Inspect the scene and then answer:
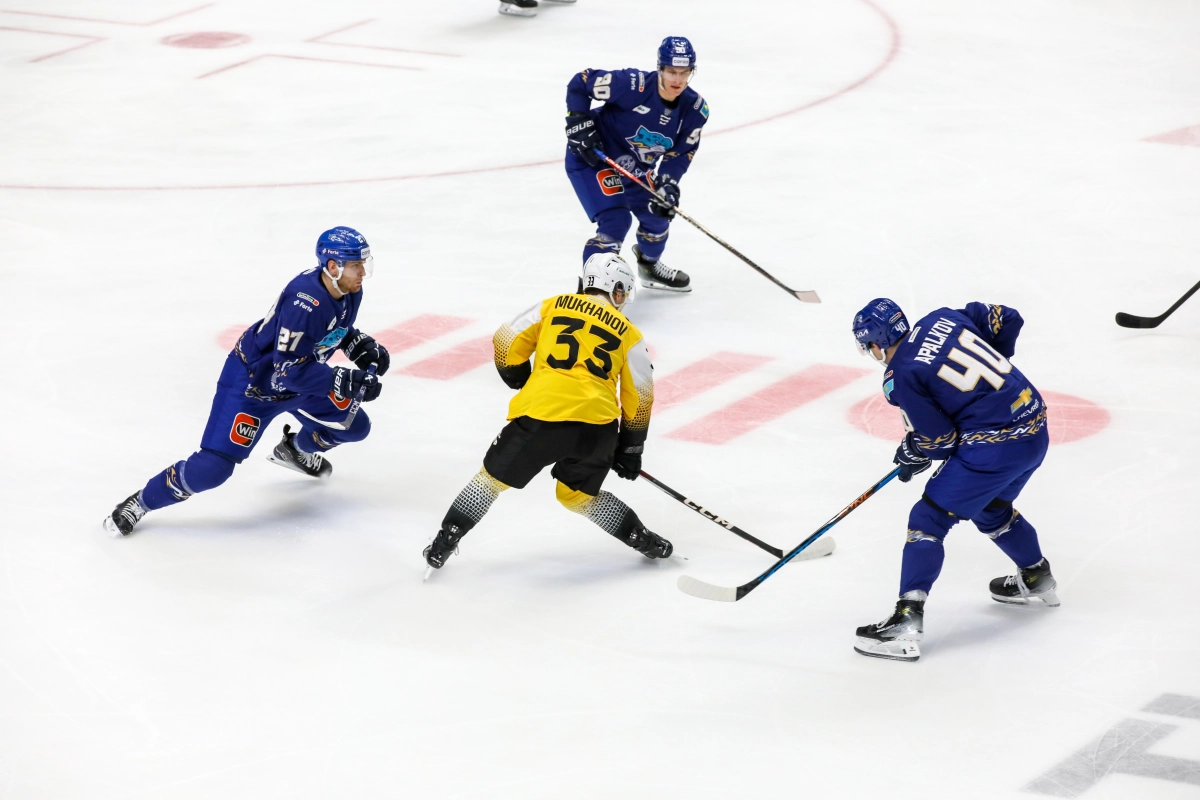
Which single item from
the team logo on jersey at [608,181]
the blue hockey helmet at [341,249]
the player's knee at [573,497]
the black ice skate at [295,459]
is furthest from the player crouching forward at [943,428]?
the team logo on jersey at [608,181]

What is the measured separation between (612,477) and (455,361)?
1.32 meters

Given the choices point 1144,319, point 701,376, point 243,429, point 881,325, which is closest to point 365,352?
point 243,429

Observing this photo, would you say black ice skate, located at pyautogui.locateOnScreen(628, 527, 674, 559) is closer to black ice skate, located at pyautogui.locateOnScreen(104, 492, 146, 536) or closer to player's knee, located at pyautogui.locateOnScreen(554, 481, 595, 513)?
player's knee, located at pyautogui.locateOnScreen(554, 481, 595, 513)

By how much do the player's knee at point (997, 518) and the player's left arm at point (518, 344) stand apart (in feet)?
4.90

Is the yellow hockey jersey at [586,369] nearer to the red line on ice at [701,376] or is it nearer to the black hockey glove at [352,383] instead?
the black hockey glove at [352,383]

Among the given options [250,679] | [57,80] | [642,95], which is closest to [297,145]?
[57,80]

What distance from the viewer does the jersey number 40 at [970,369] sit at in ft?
12.8

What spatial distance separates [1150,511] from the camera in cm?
488

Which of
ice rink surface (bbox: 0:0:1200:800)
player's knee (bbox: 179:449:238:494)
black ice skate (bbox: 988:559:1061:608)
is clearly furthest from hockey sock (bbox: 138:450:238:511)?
black ice skate (bbox: 988:559:1061:608)

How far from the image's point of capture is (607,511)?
453 cm

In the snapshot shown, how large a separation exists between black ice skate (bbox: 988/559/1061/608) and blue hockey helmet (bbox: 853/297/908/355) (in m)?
0.86

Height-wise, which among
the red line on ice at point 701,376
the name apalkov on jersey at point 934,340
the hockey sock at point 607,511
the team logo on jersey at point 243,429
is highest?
the name apalkov on jersey at point 934,340

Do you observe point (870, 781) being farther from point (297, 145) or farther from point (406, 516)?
point (297, 145)

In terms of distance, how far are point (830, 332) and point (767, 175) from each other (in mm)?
2284
